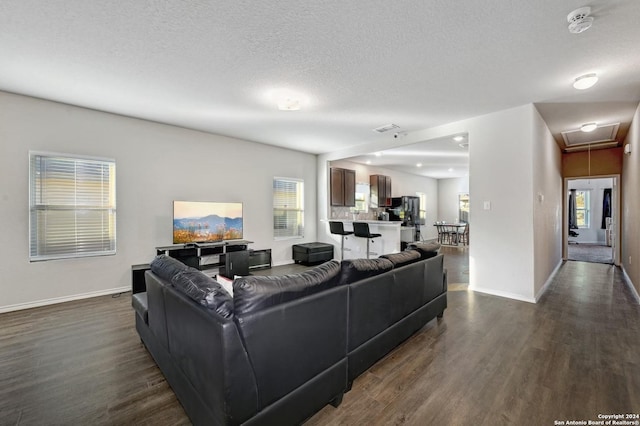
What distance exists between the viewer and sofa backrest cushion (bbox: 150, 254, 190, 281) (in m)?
1.98

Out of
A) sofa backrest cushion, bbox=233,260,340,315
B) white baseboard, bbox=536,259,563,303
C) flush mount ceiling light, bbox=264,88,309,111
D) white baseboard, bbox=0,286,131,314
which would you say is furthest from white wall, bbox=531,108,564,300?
white baseboard, bbox=0,286,131,314

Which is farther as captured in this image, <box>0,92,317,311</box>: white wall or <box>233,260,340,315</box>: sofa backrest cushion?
<box>0,92,317,311</box>: white wall

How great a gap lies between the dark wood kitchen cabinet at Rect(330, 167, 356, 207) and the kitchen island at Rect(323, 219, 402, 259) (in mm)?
736

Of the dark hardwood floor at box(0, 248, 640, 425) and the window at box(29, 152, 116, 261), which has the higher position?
the window at box(29, 152, 116, 261)

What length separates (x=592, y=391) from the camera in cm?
192

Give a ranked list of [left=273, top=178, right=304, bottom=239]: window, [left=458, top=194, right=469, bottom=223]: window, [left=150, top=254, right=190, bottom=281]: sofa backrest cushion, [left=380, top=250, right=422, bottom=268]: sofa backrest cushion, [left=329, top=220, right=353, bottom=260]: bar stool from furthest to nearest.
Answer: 1. [left=458, top=194, right=469, bottom=223]: window
2. [left=273, top=178, right=304, bottom=239]: window
3. [left=329, top=220, right=353, bottom=260]: bar stool
4. [left=380, top=250, right=422, bottom=268]: sofa backrest cushion
5. [left=150, top=254, right=190, bottom=281]: sofa backrest cushion

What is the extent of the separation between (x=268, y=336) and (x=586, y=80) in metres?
4.03

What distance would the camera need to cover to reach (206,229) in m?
5.07

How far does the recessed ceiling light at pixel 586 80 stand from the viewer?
2929mm

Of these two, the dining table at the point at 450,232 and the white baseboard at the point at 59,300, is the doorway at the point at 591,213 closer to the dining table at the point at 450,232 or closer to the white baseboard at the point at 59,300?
the dining table at the point at 450,232

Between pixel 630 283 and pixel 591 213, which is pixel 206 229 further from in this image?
pixel 591 213

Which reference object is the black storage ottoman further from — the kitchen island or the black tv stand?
the black tv stand

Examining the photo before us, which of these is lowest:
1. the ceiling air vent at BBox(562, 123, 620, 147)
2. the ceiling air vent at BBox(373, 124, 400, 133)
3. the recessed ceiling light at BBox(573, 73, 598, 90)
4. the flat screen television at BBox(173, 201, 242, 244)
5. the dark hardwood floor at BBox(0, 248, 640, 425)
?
the dark hardwood floor at BBox(0, 248, 640, 425)

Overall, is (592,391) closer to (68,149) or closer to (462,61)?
(462,61)
